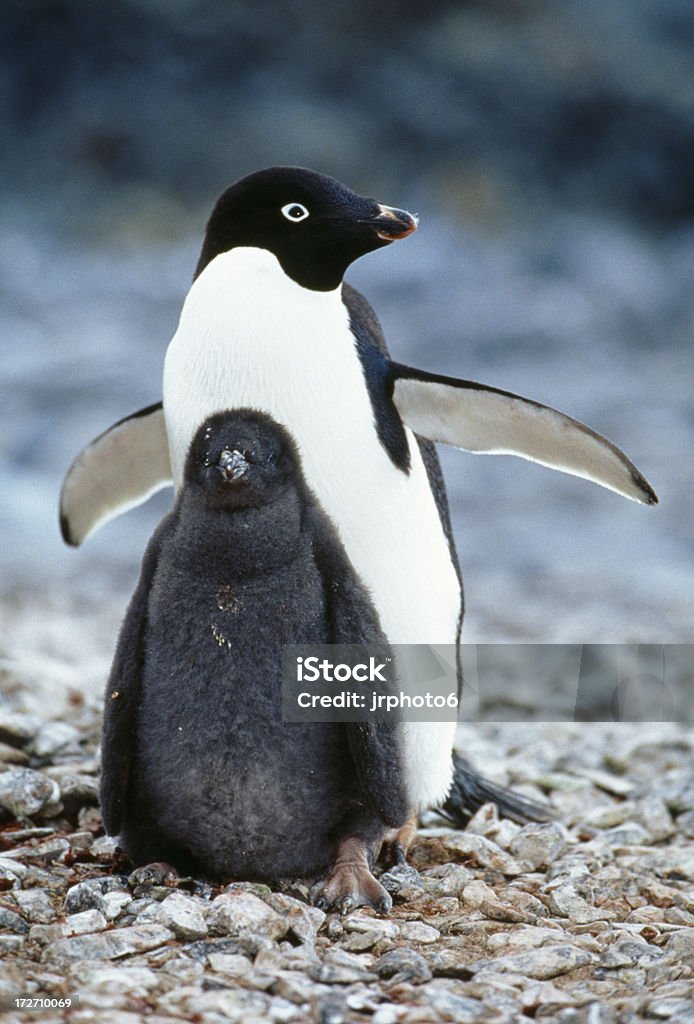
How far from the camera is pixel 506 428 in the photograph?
199 cm

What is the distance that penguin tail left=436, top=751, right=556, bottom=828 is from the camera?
2.33 metres

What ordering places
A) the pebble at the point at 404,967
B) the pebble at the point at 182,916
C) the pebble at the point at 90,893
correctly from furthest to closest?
the pebble at the point at 90,893, the pebble at the point at 182,916, the pebble at the point at 404,967

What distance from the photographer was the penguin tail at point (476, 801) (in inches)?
91.8

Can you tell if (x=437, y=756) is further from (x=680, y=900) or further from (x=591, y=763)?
(x=591, y=763)

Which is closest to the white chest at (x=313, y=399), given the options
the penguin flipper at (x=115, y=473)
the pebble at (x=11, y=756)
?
the penguin flipper at (x=115, y=473)

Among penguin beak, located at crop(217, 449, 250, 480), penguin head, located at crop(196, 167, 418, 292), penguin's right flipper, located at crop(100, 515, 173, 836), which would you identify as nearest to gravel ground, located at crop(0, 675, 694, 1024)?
penguin's right flipper, located at crop(100, 515, 173, 836)

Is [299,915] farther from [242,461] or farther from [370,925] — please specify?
[242,461]

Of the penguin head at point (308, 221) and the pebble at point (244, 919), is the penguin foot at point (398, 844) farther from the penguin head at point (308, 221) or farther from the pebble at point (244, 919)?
the penguin head at point (308, 221)

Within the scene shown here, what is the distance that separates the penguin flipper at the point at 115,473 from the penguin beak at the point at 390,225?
1.87ft

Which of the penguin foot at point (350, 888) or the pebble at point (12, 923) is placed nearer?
the pebble at point (12, 923)

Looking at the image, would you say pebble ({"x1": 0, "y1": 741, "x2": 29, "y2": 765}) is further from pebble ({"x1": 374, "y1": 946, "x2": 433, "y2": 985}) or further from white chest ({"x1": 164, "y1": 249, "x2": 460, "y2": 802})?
pebble ({"x1": 374, "y1": 946, "x2": 433, "y2": 985})

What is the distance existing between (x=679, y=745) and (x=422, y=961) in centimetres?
196

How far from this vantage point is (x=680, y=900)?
1940mm

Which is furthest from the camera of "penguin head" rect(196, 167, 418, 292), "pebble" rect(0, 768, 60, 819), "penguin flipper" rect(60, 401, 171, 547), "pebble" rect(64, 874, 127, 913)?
"penguin flipper" rect(60, 401, 171, 547)
